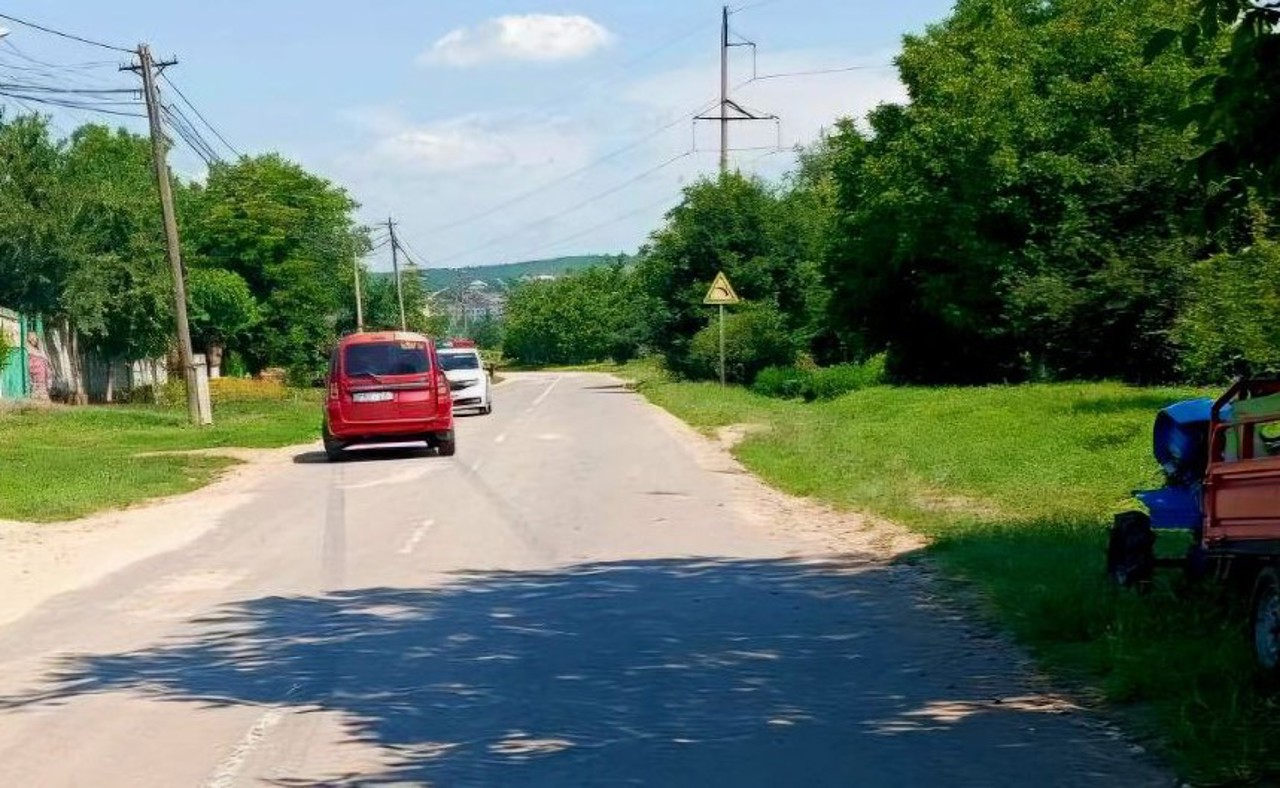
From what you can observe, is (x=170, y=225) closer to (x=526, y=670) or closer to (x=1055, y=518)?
(x=1055, y=518)

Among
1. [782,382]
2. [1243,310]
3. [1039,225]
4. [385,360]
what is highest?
[1039,225]

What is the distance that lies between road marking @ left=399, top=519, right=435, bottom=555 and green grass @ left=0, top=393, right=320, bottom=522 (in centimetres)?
463

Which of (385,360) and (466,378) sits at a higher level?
(385,360)

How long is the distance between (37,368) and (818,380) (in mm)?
22382

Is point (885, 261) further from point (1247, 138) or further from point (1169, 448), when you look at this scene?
point (1247, 138)

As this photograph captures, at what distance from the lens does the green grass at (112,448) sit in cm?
1969

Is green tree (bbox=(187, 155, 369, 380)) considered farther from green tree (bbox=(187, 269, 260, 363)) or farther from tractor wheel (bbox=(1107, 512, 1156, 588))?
tractor wheel (bbox=(1107, 512, 1156, 588))

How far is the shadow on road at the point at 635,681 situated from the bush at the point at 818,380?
3159 centimetres

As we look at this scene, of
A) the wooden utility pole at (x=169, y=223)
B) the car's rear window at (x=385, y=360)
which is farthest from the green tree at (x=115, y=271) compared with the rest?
the car's rear window at (x=385, y=360)

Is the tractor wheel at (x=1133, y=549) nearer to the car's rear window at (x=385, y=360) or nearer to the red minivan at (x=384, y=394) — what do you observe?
the red minivan at (x=384, y=394)

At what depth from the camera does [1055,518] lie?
14.1 meters

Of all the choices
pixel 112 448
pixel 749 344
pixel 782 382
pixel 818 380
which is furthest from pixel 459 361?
pixel 749 344

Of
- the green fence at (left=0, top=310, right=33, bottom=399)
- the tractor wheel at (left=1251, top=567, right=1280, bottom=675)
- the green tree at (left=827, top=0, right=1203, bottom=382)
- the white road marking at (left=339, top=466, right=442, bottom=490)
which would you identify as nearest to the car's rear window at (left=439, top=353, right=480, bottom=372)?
the green tree at (left=827, top=0, right=1203, bottom=382)

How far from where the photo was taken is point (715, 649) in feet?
30.2
